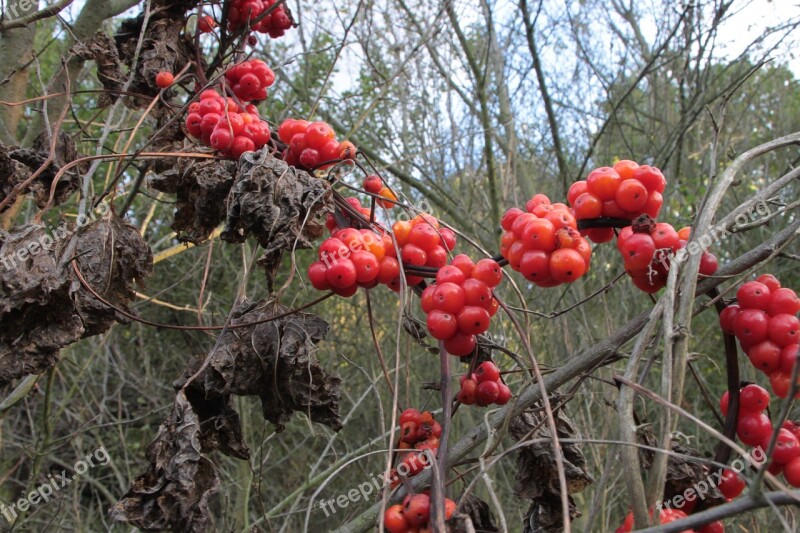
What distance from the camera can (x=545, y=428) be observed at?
3.80 ft

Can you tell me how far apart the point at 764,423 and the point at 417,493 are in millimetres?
543

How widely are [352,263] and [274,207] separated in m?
0.18

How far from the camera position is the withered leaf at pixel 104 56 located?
154 cm

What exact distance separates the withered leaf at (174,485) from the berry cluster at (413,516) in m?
0.31

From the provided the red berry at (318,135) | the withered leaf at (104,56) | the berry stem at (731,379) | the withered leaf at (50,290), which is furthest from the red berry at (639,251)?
the withered leaf at (104,56)

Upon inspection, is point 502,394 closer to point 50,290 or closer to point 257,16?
point 50,290

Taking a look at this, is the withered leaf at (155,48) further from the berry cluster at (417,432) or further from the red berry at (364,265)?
the berry cluster at (417,432)

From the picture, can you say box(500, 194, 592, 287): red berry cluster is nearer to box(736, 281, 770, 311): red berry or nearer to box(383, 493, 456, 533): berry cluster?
box(736, 281, 770, 311): red berry

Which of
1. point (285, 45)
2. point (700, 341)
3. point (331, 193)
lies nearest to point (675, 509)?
point (331, 193)

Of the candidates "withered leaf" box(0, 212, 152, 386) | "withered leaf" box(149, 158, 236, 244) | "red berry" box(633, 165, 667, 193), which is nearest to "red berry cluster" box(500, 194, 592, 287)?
"red berry" box(633, 165, 667, 193)

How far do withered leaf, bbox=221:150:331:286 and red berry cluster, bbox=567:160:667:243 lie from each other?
0.46 metres

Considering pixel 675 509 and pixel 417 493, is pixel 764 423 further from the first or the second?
pixel 417 493

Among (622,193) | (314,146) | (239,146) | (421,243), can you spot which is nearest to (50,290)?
(239,146)

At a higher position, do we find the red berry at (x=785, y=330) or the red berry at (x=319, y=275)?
the red berry at (x=319, y=275)
